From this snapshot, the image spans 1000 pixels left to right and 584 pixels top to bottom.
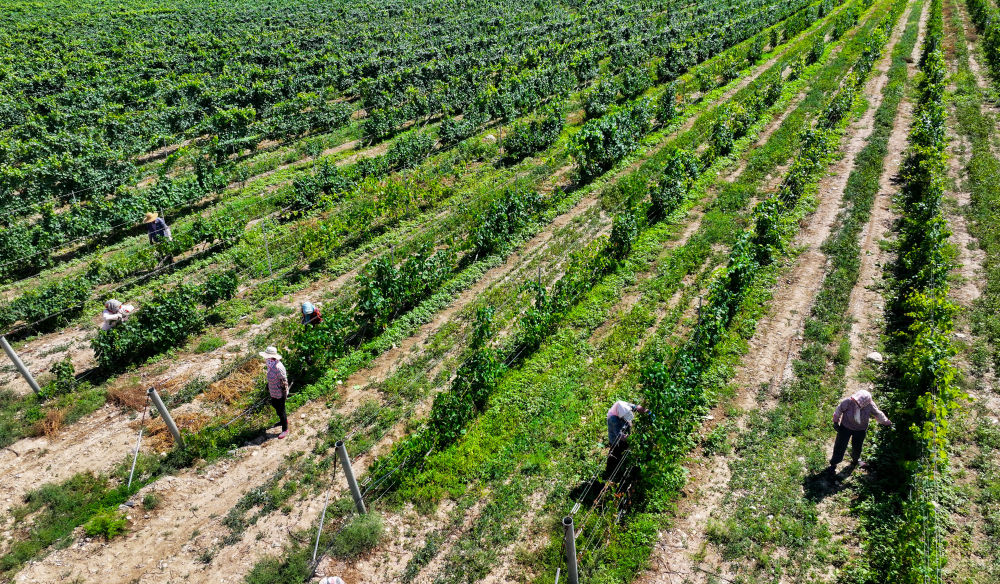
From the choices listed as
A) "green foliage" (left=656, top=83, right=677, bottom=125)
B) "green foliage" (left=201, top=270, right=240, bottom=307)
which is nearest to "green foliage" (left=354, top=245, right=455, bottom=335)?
"green foliage" (left=201, top=270, right=240, bottom=307)

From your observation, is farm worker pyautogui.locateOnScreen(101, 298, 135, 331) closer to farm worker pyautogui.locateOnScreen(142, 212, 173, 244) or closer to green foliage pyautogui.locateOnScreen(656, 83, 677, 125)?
farm worker pyautogui.locateOnScreen(142, 212, 173, 244)

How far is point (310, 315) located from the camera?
13.3 meters

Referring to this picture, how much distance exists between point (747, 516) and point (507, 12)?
2497 inches

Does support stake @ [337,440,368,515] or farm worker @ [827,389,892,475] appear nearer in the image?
support stake @ [337,440,368,515]

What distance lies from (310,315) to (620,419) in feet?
25.5

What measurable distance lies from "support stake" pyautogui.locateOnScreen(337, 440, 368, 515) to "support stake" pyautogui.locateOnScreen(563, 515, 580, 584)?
3.50 metres

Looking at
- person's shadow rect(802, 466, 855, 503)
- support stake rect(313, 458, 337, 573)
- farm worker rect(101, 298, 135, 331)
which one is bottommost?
person's shadow rect(802, 466, 855, 503)

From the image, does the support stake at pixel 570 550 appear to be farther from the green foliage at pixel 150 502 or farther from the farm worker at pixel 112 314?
the farm worker at pixel 112 314

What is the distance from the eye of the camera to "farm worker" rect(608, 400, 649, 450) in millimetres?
9695

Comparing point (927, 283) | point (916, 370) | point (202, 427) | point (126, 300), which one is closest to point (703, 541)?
point (916, 370)

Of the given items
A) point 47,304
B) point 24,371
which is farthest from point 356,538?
point 47,304

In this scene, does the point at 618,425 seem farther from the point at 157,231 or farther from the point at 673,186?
the point at 157,231

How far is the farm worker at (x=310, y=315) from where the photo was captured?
13.0 meters

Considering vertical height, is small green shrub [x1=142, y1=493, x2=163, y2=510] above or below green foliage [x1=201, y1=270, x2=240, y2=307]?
below
